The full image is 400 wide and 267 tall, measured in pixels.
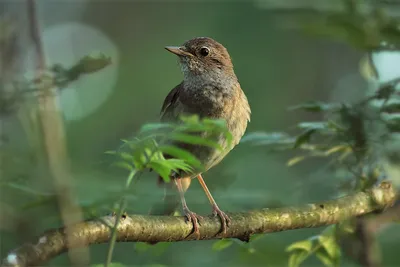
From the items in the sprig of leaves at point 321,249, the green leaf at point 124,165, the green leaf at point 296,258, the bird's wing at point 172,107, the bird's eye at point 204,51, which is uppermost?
the bird's eye at point 204,51

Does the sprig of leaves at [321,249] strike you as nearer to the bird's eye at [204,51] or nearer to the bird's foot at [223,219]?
the bird's foot at [223,219]

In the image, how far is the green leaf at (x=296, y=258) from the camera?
297 centimetres

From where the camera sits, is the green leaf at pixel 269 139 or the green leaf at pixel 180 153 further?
the green leaf at pixel 269 139

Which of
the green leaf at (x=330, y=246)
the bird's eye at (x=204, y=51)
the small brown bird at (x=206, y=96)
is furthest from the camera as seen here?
the bird's eye at (x=204, y=51)

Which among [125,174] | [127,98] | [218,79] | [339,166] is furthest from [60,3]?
[125,174]

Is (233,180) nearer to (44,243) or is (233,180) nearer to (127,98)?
(44,243)

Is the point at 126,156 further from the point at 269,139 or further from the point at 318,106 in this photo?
the point at 269,139

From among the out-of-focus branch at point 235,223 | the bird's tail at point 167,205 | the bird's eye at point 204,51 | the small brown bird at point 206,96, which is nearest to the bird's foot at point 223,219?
the out-of-focus branch at point 235,223

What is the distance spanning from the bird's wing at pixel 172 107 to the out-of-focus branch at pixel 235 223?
3.62 ft

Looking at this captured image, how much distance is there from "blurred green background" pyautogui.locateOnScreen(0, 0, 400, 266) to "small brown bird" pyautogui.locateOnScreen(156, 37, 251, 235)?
0.44 feet

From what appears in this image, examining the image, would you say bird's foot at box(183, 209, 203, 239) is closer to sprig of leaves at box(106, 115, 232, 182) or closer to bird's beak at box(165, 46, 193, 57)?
sprig of leaves at box(106, 115, 232, 182)

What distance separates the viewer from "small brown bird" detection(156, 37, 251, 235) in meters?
4.05

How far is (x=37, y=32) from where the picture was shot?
1.58 meters

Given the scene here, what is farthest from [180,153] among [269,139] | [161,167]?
[269,139]
